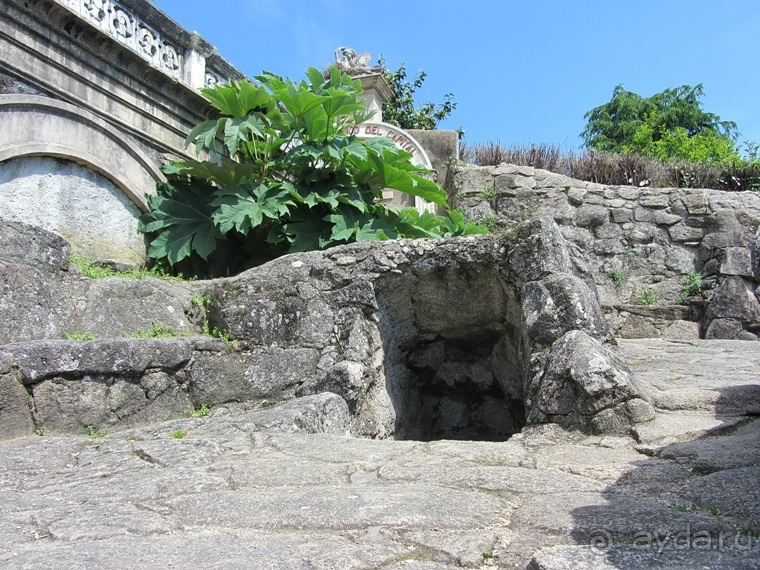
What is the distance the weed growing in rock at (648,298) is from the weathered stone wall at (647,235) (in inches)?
0.5

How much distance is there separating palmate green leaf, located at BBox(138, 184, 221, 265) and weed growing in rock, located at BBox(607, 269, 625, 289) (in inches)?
157

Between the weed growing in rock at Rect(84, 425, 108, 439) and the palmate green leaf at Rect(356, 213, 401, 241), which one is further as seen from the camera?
the palmate green leaf at Rect(356, 213, 401, 241)

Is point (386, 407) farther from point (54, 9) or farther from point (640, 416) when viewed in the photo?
point (54, 9)

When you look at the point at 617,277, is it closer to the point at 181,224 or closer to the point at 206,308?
the point at 181,224

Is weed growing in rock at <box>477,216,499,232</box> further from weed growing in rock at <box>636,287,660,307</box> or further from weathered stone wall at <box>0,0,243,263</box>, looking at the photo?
weathered stone wall at <box>0,0,243,263</box>

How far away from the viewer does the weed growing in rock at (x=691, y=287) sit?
22.9 ft

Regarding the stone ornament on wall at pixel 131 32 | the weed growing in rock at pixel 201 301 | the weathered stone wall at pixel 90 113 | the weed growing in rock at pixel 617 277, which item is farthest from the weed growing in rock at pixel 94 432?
the weed growing in rock at pixel 617 277

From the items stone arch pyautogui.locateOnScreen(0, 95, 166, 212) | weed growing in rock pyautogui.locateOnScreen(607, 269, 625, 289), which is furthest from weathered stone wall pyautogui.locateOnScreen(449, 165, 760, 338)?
stone arch pyautogui.locateOnScreen(0, 95, 166, 212)

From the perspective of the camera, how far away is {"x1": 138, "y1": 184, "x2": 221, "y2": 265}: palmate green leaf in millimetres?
5016

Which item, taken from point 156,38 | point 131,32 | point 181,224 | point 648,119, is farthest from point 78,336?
point 648,119

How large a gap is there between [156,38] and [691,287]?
209 inches

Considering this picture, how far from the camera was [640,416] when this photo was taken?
2.95 m

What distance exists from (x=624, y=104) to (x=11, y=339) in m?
24.1

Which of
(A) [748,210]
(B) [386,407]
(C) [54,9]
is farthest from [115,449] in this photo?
(A) [748,210]
